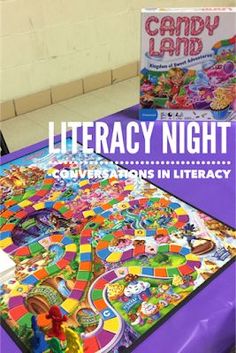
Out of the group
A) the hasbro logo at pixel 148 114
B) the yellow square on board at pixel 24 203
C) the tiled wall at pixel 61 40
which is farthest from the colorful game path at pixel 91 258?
the tiled wall at pixel 61 40

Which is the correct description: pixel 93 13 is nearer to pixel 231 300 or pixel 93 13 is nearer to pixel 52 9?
pixel 52 9

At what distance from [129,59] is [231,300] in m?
2.04

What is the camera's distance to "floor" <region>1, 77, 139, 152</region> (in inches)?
77.5

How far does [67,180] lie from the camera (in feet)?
3.39

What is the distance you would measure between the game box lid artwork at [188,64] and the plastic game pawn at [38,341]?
79 centimetres

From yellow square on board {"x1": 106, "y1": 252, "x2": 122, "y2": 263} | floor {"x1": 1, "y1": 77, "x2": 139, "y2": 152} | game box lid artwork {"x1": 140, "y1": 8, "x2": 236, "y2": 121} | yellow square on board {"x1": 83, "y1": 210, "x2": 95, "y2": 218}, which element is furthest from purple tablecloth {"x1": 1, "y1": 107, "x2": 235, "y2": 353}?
floor {"x1": 1, "y1": 77, "x2": 139, "y2": 152}

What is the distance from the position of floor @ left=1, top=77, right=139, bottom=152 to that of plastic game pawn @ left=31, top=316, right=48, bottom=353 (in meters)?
1.30

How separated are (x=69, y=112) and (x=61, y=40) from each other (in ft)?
1.21

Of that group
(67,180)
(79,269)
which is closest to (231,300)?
(79,269)

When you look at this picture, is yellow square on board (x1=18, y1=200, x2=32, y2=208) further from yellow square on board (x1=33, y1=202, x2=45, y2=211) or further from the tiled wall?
the tiled wall

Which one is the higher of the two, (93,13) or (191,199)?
(93,13)

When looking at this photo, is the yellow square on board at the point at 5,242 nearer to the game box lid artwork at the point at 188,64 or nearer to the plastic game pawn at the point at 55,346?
the plastic game pawn at the point at 55,346

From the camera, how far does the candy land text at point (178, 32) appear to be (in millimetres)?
1163

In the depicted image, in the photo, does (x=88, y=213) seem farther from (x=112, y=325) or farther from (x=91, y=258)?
(x=112, y=325)
